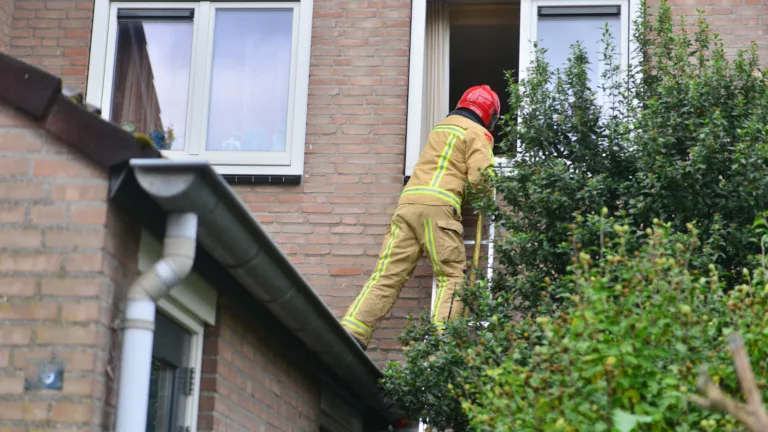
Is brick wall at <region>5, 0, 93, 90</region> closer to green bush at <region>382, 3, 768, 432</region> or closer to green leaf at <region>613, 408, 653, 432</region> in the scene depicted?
green bush at <region>382, 3, 768, 432</region>

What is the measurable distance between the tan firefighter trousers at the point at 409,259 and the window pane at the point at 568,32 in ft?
6.57

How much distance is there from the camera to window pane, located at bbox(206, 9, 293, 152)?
11.1 metres

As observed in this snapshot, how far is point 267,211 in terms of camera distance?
1088 cm

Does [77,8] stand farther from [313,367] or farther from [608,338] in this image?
[608,338]

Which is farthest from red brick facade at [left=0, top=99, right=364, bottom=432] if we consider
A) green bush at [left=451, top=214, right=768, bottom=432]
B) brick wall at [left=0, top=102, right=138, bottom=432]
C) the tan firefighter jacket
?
the tan firefighter jacket

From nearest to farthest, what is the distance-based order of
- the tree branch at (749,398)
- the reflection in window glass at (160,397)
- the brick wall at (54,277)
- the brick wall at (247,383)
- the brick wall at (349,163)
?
the tree branch at (749,398) < the brick wall at (54,277) < the reflection in window glass at (160,397) < the brick wall at (247,383) < the brick wall at (349,163)

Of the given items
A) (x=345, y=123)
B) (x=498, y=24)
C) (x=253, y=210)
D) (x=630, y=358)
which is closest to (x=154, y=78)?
(x=253, y=210)

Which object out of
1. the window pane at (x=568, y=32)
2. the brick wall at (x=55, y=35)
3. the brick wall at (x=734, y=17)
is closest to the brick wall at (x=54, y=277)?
the brick wall at (x=55, y=35)

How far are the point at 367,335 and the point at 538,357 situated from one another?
3876 millimetres

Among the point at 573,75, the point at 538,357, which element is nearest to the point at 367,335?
the point at 573,75

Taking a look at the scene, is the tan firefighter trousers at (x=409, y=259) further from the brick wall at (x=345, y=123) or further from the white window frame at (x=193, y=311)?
the white window frame at (x=193, y=311)

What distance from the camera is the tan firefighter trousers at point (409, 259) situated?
9.80 metres

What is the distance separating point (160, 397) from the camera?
21.0 ft

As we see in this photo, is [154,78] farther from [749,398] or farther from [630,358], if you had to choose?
[749,398]
